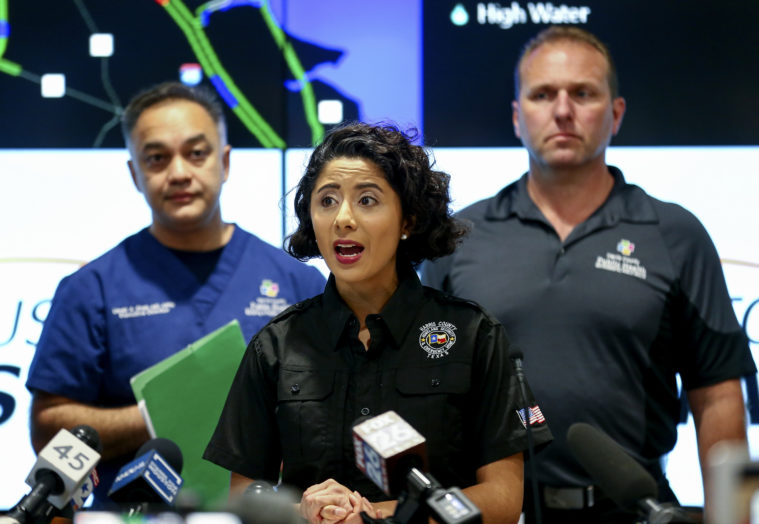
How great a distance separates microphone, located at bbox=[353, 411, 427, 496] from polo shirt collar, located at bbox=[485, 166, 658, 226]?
1.33 meters

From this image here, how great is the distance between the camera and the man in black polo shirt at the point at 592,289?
2.46 meters

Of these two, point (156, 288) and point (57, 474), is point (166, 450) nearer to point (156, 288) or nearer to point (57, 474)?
point (57, 474)

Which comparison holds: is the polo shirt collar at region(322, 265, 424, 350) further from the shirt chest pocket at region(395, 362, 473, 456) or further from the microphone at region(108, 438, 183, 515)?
the microphone at region(108, 438, 183, 515)

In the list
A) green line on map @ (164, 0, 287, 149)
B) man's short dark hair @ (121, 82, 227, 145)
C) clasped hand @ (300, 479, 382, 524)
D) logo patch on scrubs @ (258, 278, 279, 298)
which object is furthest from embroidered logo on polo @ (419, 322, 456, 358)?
green line on map @ (164, 0, 287, 149)

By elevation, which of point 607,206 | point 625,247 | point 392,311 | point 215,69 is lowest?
point 392,311

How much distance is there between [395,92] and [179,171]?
901mm

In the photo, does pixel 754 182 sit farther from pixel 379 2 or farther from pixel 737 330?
pixel 379 2

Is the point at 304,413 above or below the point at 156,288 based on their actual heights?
below

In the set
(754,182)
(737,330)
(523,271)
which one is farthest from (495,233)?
(754,182)

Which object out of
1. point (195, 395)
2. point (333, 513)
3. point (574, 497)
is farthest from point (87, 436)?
point (574, 497)

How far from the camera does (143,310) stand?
8.93 feet

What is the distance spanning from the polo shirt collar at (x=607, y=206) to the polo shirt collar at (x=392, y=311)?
770 millimetres

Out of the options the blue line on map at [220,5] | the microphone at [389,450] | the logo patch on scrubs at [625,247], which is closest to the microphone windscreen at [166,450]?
the microphone at [389,450]

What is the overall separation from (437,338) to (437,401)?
0.14m
